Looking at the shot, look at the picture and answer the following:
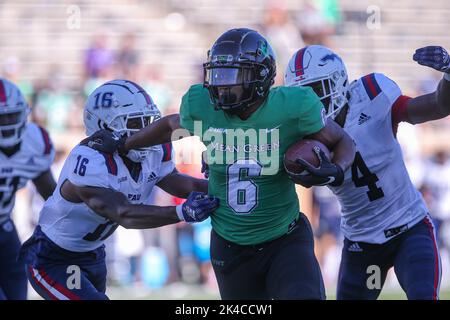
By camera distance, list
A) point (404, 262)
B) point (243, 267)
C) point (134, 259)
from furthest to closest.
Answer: point (134, 259)
point (404, 262)
point (243, 267)

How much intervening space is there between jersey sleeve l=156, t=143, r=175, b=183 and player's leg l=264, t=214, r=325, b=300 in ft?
3.34

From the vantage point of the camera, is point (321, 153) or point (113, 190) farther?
point (113, 190)

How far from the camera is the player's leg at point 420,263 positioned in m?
4.80

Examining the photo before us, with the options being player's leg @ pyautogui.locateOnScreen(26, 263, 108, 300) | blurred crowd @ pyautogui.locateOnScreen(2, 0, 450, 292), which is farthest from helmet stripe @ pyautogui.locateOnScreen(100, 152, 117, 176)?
blurred crowd @ pyautogui.locateOnScreen(2, 0, 450, 292)

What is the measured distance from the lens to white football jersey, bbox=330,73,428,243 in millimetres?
5074

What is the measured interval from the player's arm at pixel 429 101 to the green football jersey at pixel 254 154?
0.73 m

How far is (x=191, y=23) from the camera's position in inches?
462

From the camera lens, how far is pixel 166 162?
17.6 ft

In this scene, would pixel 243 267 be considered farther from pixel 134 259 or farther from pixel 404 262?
pixel 134 259

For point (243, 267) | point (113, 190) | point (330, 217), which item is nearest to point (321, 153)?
point (243, 267)

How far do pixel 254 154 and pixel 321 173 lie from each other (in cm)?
37

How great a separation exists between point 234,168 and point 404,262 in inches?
44.8

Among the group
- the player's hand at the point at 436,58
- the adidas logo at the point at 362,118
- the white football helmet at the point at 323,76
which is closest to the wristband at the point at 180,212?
the white football helmet at the point at 323,76

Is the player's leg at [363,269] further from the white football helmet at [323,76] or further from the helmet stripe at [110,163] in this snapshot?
the helmet stripe at [110,163]
